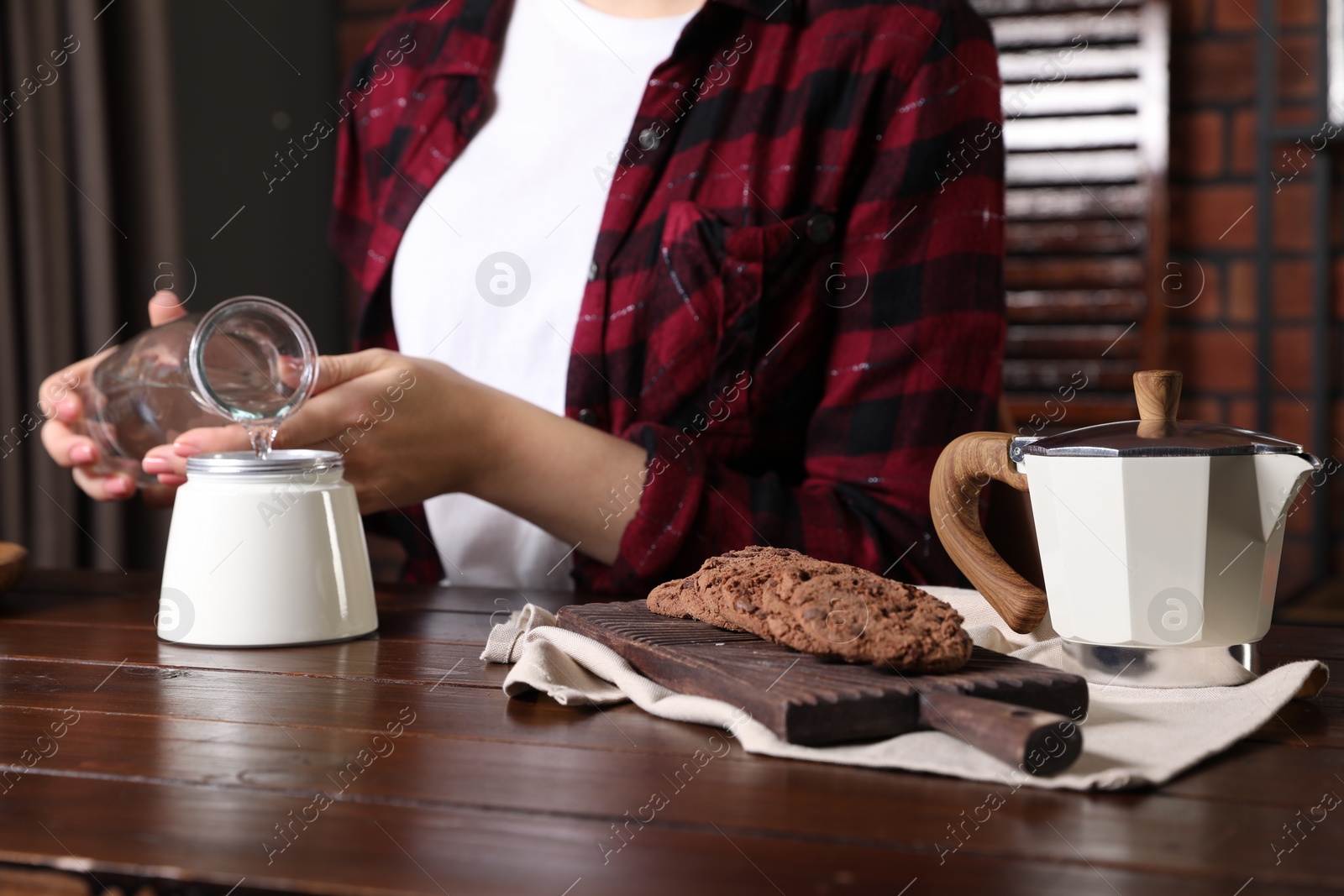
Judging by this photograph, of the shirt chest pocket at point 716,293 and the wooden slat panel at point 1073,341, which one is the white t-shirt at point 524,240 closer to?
the shirt chest pocket at point 716,293

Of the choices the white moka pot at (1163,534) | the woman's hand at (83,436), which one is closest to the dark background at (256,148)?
the woman's hand at (83,436)

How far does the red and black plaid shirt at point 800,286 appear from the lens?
3.25ft

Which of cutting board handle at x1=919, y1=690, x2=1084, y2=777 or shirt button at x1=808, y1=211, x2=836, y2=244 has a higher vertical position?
shirt button at x1=808, y1=211, x2=836, y2=244

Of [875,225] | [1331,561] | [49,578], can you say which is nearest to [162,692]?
[49,578]

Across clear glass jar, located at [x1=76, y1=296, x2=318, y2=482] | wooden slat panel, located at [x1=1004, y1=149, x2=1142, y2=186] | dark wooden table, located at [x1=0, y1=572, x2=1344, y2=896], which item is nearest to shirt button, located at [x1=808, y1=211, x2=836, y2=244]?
clear glass jar, located at [x1=76, y1=296, x2=318, y2=482]

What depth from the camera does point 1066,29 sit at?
6.75 feet

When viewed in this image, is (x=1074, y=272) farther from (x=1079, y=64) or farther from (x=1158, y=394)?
(x=1158, y=394)

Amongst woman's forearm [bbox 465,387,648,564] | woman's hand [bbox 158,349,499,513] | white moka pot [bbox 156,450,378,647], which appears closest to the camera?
white moka pot [bbox 156,450,378,647]

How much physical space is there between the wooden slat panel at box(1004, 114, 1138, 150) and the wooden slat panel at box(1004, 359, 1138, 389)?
0.36m

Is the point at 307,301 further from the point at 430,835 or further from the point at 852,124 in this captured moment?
the point at 430,835

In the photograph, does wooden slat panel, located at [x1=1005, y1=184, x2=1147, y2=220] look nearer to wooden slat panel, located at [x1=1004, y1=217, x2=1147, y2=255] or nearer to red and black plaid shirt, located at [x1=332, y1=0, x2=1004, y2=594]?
Result: wooden slat panel, located at [x1=1004, y1=217, x2=1147, y2=255]

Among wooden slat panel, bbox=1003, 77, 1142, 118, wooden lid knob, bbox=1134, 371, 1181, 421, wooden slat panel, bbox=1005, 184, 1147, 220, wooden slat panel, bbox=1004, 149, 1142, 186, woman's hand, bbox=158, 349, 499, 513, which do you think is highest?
wooden slat panel, bbox=1003, 77, 1142, 118

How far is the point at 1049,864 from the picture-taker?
14.7 inches

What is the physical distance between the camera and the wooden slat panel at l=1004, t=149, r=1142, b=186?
2.05 metres
